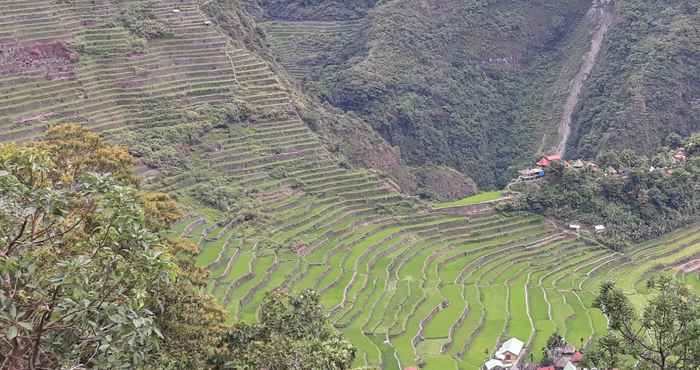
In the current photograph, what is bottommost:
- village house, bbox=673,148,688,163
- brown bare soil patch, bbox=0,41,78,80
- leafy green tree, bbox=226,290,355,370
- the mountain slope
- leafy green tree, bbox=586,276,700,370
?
the mountain slope

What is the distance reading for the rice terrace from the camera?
2253 cm

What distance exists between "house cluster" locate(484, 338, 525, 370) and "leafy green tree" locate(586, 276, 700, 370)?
12.4 meters

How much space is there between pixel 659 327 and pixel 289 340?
4.81m

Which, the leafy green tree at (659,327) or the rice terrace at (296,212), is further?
the rice terrace at (296,212)

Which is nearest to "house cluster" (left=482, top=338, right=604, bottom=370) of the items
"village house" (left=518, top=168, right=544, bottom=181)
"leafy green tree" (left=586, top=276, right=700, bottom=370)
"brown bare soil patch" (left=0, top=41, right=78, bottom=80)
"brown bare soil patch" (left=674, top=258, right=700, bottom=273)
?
"brown bare soil patch" (left=674, top=258, right=700, bottom=273)

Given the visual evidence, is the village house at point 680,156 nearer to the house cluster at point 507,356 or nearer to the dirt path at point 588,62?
the dirt path at point 588,62

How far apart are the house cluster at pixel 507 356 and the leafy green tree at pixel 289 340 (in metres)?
9.71

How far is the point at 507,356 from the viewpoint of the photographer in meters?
20.6

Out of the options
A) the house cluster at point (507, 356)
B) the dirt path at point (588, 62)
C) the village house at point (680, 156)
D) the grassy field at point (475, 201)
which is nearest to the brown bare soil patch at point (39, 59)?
the grassy field at point (475, 201)

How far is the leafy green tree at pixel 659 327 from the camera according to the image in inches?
282

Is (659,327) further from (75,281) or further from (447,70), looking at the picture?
(447,70)

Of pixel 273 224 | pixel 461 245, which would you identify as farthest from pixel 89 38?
pixel 461 245

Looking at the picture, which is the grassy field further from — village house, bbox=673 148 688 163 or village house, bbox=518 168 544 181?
village house, bbox=673 148 688 163

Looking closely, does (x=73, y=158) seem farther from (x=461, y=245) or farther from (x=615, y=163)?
(x=615, y=163)
